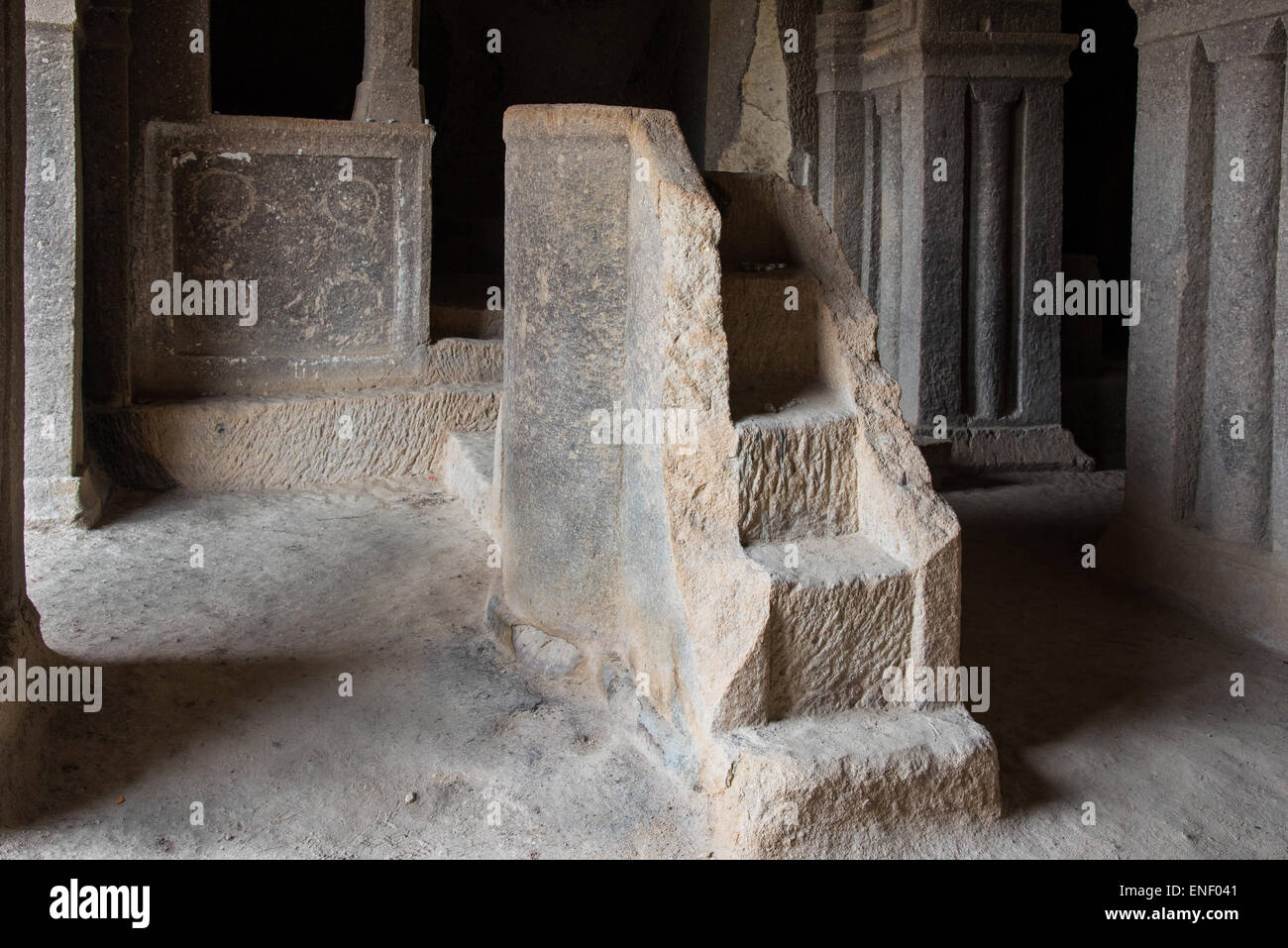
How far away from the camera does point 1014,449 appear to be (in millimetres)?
7363

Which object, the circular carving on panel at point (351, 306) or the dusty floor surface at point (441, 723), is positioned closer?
the dusty floor surface at point (441, 723)

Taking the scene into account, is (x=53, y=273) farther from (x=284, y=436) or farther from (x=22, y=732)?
(x=22, y=732)

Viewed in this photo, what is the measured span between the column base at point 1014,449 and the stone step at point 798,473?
3.83m

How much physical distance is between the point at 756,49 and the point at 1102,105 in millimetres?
3769

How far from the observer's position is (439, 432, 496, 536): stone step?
571 centimetres

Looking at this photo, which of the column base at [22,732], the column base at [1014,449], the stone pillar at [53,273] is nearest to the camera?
the column base at [22,732]

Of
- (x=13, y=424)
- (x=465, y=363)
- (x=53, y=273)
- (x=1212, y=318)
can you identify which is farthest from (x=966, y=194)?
(x=13, y=424)

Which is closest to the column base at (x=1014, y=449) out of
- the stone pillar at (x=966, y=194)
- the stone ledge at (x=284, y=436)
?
the stone pillar at (x=966, y=194)

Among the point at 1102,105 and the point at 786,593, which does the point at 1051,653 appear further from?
the point at 1102,105

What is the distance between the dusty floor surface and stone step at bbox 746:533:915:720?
392mm

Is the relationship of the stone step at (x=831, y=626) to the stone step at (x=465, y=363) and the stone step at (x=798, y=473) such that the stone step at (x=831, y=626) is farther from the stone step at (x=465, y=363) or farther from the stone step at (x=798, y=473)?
the stone step at (x=465, y=363)

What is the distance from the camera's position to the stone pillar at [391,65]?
21.7 feet

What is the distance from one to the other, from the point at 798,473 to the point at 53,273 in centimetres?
386

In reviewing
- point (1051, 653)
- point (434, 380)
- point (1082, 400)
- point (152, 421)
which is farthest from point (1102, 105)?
point (152, 421)
